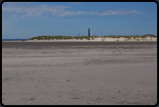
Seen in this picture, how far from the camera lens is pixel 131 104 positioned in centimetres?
414

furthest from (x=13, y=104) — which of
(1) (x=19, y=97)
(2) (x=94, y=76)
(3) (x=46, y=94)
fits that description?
(2) (x=94, y=76)

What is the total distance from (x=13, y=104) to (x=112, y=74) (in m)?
3.54

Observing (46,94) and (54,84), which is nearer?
(46,94)

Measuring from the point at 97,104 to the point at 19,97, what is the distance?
164cm

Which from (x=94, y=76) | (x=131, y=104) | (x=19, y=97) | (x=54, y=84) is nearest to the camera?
(x=131, y=104)

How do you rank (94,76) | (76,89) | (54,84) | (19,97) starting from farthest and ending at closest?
(94,76) → (54,84) → (76,89) → (19,97)

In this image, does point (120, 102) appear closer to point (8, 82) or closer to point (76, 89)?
point (76, 89)

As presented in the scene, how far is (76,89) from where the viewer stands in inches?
201

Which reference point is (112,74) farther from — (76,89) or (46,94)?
(46,94)

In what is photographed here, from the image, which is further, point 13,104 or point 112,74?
point 112,74

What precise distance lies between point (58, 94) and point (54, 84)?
0.90m

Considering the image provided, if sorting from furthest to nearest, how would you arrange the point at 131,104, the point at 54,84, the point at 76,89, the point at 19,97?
the point at 54,84 < the point at 76,89 < the point at 19,97 < the point at 131,104

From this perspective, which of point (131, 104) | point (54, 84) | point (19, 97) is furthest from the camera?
point (54, 84)

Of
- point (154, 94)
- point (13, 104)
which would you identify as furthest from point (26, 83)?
point (154, 94)
